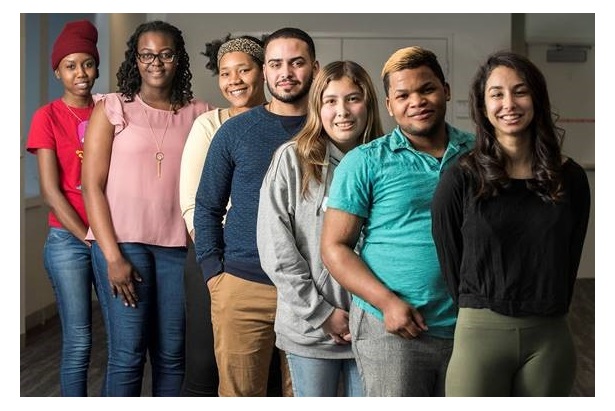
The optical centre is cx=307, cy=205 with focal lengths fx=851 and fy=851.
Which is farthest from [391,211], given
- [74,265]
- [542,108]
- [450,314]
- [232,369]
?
A: [74,265]

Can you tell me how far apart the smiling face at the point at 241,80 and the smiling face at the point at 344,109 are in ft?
1.38

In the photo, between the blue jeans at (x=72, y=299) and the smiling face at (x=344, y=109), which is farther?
the blue jeans at (x=72, y=299)

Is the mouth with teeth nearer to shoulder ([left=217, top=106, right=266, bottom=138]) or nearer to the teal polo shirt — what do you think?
the teal polo shirt

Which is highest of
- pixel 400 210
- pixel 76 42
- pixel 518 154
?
pixel 76 42

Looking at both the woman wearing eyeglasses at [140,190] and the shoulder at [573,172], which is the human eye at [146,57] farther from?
the shoulder at [573,172]

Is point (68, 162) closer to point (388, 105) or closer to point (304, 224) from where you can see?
point (304, 224)

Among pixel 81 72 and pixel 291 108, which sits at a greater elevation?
pixel 81 72

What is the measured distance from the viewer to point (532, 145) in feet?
5.54

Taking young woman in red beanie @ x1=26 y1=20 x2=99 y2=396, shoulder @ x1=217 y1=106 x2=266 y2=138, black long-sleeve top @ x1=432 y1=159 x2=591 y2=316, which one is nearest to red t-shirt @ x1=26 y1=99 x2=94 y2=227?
young woman in red beanie @ x1=26 y1=20 x2=99 y2=396

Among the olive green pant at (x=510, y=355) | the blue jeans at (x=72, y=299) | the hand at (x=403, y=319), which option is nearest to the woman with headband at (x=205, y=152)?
the blue jeans at (x=72, y=299)

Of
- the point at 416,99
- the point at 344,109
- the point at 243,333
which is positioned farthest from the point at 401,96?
the point at 243,333

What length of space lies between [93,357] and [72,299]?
0.63 ft

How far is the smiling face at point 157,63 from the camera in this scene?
222 centimetres
